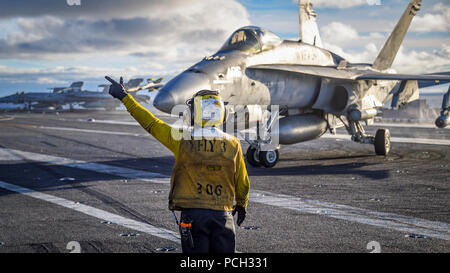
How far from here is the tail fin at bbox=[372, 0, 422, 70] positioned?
58.6ft

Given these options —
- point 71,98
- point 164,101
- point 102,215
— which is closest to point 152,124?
point 102,215

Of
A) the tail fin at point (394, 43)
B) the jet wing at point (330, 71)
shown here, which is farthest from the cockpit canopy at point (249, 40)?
the tail fin at point (394, 43)

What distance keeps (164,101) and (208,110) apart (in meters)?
6.02

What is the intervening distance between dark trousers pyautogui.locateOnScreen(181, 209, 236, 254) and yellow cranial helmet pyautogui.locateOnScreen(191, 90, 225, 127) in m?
0.81

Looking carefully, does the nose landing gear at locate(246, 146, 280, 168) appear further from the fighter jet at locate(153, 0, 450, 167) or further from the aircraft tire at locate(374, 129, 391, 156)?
the aircraft tire at locate(374, 129, 391, 156)

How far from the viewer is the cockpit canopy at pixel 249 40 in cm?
1220

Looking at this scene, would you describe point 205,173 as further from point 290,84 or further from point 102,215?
point 290,84

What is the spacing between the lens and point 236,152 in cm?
381

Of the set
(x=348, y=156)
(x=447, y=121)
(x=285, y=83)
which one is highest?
(x=285, y=83)

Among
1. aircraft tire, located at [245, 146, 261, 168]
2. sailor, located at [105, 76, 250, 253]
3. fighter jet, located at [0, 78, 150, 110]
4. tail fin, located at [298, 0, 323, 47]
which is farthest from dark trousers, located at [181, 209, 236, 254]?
fighter jet, located at [0, 78, 150, 110]

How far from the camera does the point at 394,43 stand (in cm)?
1812
